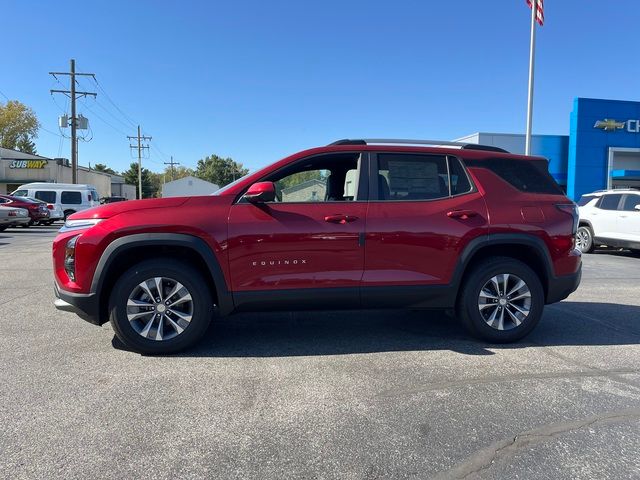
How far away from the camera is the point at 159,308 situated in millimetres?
4238

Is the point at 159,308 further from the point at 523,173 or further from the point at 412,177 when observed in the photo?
the point at 523,173

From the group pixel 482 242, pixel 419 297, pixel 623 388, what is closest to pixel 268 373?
pixel 419 297

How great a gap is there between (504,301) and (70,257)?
13.2 ft

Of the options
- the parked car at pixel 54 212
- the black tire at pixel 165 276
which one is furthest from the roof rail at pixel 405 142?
the parked car at pixel 54 212

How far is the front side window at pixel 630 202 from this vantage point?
1192 centimetres

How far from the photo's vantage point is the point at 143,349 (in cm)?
427

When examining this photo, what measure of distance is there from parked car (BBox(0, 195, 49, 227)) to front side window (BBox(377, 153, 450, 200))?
21.0 metres

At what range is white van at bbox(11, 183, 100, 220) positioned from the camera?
25469mm

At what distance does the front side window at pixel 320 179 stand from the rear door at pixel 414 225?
9.3 inches

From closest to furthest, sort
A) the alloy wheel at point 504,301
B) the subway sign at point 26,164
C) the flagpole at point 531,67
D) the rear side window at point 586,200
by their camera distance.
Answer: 1. the alloy wheel at point 504,301
2. the rear side window at point 586,200
3. the flagpole at point 531,67
4. the subway sign at point 26,164

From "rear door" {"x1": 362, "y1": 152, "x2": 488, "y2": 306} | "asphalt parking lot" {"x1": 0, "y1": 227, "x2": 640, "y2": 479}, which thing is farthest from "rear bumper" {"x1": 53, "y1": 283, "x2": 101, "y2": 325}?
"rear door" {"x1": 362, "y1": 152, "x2": 488, "y2": 306}

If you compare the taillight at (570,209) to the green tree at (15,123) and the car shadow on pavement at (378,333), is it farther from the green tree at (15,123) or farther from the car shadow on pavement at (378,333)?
the green tree at (15,123)

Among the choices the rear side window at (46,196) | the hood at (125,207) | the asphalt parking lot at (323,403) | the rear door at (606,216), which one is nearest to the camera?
the asphalt parking lot at (323,403)

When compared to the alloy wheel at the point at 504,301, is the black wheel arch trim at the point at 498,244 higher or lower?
higher
